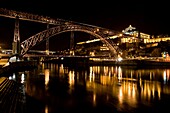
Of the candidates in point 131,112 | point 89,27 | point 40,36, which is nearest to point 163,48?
point 89,27

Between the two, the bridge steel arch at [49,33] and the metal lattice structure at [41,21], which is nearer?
the metal lattice structure at [41,21]

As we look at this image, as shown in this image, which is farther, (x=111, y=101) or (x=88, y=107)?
(x=111, y=101)

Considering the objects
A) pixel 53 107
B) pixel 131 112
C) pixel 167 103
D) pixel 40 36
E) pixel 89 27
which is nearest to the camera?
pixel 131 112

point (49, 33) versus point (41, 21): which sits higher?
point (41, 21)

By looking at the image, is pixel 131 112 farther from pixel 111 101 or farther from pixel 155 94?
pixel 155 94

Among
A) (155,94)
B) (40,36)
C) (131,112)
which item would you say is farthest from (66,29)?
(131,112)

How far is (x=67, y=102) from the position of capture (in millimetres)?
11703

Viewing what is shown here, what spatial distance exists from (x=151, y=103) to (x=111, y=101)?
2.35 metres

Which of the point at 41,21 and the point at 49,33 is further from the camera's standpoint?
the point at 49,33

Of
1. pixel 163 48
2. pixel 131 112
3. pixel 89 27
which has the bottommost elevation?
pixel 131 112

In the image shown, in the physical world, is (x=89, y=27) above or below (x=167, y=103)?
above

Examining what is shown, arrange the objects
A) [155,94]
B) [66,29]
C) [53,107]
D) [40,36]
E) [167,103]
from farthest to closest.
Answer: [66,29] < [40,36] < [155,94] < [167,103] < [53,107]

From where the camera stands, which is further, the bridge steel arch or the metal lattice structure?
the bridge steel arch

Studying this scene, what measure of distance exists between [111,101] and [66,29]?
3534 cm
